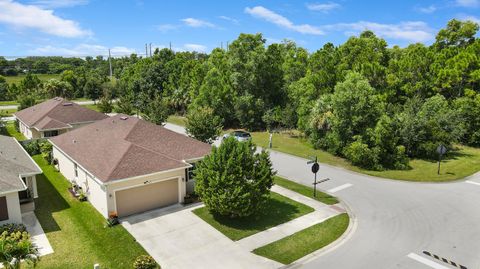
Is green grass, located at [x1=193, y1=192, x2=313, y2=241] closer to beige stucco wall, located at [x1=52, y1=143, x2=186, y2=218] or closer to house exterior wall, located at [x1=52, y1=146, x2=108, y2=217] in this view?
beige stucco wall, located at [x1=52, y1=143, x2=186, y2=218]

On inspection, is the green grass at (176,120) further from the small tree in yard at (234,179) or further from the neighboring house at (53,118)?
the small tree in yard at (234,179)

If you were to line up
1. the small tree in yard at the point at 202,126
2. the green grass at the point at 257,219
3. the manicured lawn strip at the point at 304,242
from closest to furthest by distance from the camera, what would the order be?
the manicured lawn strip at the point at 304,242, the green grass at the point at 257,219, the small tree in yard at the point at 202,126

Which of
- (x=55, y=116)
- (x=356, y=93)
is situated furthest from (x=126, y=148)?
(x=356, y=93)

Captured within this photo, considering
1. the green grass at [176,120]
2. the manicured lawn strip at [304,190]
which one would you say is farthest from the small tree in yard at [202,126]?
the green grass at [176,120]

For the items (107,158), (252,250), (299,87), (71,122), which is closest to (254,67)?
(299,87)

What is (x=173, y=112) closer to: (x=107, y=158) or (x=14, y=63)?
(x=107, y=158)

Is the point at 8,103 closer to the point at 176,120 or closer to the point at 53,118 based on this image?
the point at 176,120

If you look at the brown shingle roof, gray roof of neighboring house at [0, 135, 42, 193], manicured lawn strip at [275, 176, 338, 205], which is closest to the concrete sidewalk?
manicured lawn strip at [275, 176, 338, 205]
